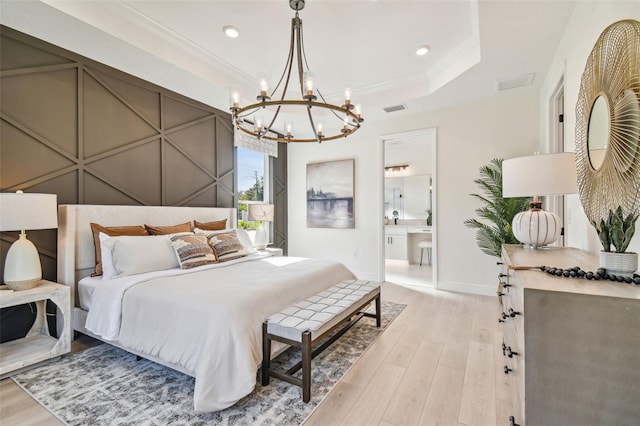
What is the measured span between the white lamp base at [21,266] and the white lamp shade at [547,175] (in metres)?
3.73

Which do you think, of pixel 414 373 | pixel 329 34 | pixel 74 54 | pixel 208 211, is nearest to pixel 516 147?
pixel 329 34

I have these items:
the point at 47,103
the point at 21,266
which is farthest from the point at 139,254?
the point at 47,103

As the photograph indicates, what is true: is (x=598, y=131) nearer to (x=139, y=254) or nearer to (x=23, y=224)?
(x=139, y=254)

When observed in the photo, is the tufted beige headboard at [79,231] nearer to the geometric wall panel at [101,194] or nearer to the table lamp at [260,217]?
the geometric wall panel at [101,194]

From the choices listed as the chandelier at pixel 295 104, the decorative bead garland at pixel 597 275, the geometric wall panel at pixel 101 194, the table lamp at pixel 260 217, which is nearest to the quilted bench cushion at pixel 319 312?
the decorative bead garland at pixel 597 275

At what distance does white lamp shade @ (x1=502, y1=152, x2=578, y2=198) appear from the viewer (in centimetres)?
180

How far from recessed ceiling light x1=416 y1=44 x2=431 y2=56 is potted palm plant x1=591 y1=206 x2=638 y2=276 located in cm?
269

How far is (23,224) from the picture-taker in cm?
214

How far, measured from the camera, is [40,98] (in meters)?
2.63

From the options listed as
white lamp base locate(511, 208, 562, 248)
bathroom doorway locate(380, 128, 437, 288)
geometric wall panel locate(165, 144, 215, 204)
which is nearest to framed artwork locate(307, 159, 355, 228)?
bathroom doorway locate(380, 128, 437, 288)

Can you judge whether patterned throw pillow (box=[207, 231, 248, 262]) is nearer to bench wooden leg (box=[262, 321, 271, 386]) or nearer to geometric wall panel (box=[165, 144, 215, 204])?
geometric wall panel (box=[165, 144, 215, 204])

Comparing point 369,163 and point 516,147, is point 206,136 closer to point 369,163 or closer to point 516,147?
point 369,163

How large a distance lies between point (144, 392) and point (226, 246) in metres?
1.61

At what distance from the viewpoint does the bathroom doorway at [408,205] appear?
6.35 metres
